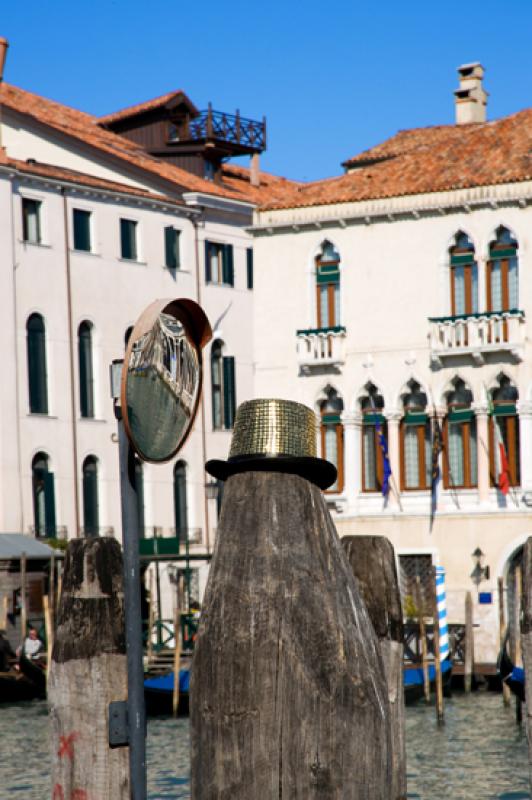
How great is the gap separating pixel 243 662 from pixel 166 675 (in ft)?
65.6

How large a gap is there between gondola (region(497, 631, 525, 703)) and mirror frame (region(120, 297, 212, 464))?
51.4 feet

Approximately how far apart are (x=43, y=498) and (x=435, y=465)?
806 cm

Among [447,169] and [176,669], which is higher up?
[447,169]

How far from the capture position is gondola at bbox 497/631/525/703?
19.8 meters

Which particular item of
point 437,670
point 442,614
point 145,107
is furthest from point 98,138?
point 437,670

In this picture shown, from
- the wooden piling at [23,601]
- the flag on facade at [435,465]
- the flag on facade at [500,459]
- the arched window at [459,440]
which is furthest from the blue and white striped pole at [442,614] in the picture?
the wooden piling at [23,601]

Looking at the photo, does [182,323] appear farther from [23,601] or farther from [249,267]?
[249,267]

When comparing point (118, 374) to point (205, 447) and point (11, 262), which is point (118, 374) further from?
point (205, 447)

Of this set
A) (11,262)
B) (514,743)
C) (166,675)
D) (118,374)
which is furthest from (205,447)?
(118,374)

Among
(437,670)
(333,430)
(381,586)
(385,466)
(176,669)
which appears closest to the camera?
(381,586)

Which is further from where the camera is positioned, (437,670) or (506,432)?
(506,432)

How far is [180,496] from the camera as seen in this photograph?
33.9 meters

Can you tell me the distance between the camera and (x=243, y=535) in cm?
352

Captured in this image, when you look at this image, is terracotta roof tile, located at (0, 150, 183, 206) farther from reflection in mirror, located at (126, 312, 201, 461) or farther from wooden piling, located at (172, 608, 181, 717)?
reflection in mirror, located at (126, 312, 201, 461)
